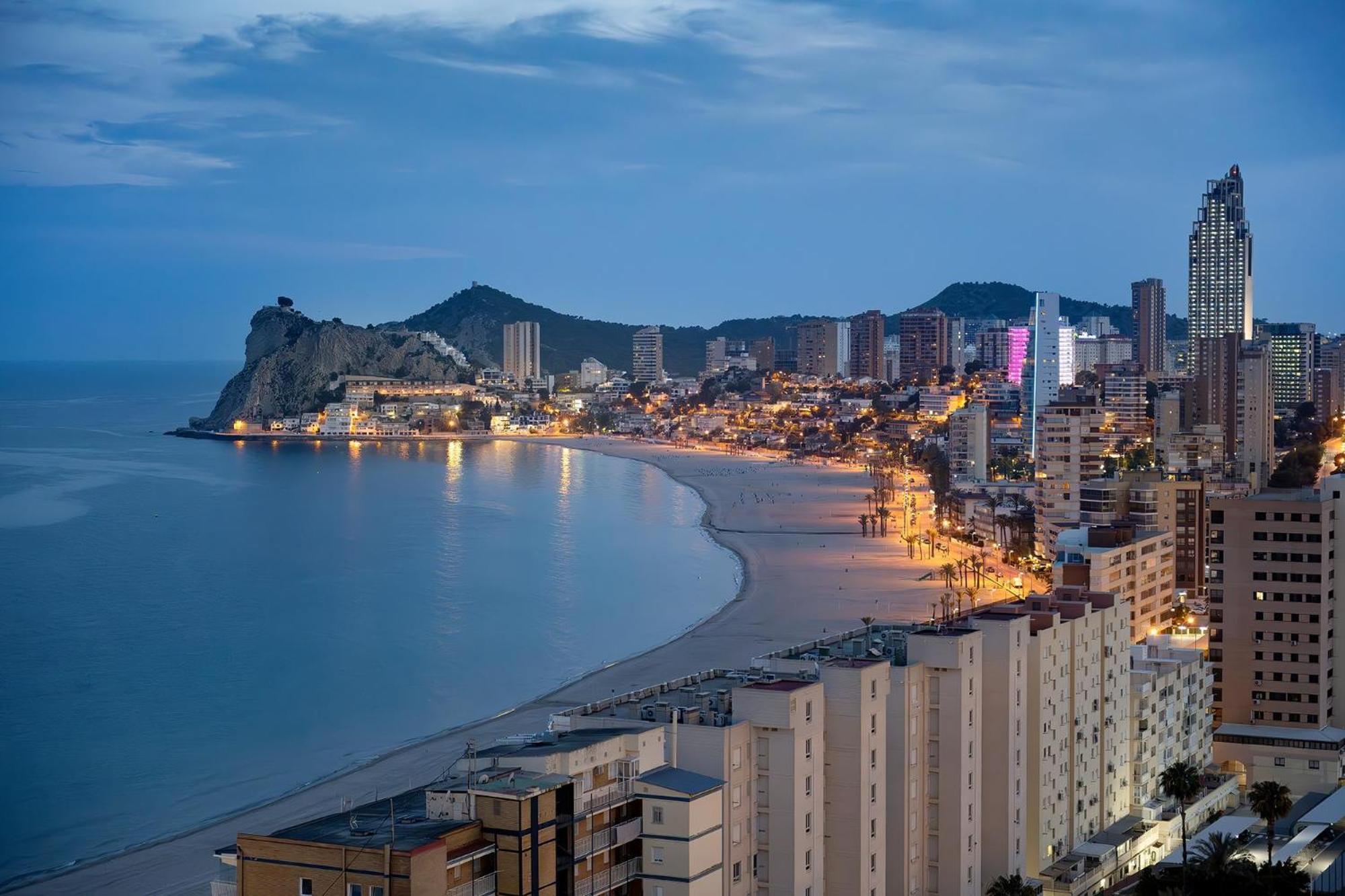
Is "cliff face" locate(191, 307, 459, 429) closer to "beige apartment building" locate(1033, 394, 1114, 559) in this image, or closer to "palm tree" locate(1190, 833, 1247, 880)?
"beige apartment building" locate(1033, 394, 1114, 559)

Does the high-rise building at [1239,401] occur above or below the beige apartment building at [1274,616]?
above

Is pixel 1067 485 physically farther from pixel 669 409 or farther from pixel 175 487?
pixel 669 409

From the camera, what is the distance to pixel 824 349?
350 ft

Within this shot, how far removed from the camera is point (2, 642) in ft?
68.8

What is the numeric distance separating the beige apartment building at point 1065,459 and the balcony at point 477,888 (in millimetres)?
19660

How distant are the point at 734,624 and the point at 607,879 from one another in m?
14.2

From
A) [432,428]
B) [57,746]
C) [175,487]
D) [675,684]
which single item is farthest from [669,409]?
[675,684]

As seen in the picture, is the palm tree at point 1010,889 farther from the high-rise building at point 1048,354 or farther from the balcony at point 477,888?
the high-rise building at point 1048,354

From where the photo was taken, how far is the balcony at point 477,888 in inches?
211

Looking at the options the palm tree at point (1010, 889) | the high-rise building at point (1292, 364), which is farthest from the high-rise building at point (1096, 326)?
the palm tree at point (1010, 889)

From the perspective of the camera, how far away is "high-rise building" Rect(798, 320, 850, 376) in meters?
106

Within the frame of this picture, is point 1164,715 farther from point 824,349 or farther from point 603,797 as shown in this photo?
point 824,349

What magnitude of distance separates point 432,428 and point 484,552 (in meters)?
53.1

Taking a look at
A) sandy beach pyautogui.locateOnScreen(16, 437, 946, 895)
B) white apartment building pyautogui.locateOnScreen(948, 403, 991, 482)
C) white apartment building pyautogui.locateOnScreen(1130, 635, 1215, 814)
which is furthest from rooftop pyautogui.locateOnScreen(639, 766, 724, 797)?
white apartment building pyautogui.locateOnScreen(948, 403, 991, 482)
